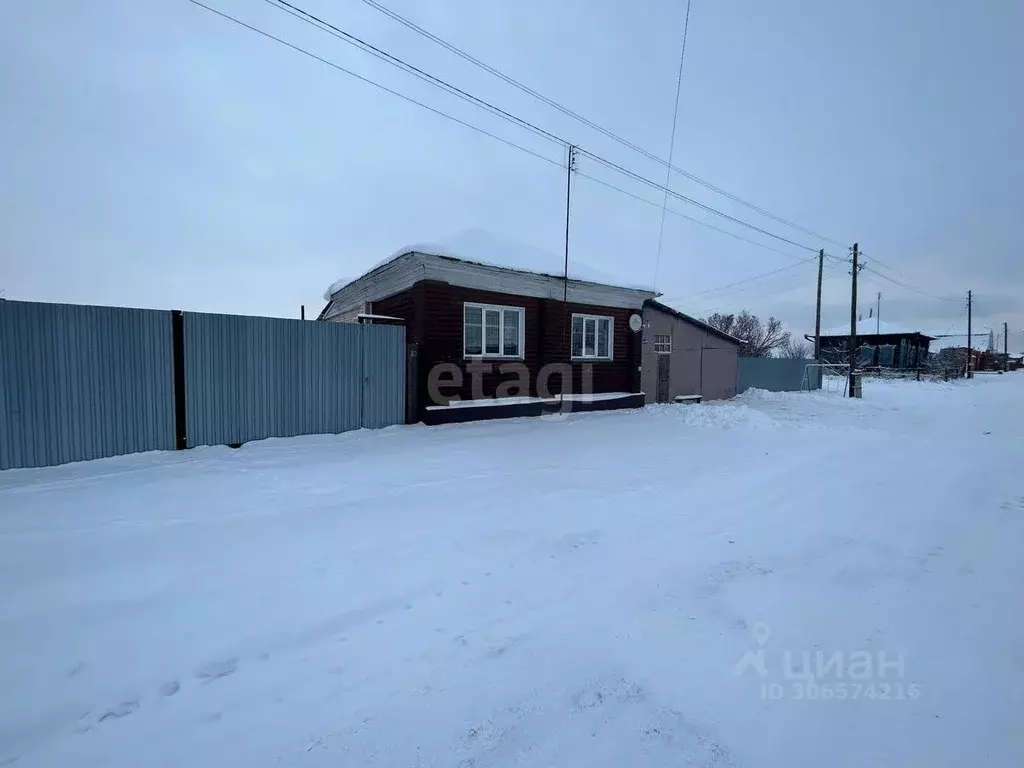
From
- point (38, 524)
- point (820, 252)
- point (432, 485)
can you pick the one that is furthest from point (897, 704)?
point (820, 252)

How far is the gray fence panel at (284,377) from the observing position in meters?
7.74

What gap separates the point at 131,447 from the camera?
7102 millimetres

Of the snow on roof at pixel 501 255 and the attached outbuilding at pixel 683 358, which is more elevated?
the snow on roof at pixel 501 255

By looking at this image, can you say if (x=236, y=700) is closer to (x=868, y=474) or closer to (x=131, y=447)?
(x=131, y=447)

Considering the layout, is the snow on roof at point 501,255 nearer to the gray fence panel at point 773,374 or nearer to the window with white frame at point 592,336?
the window with white frame at point 592,336

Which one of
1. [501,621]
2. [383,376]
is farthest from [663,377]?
[501,621]

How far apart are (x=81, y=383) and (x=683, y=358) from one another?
17.8 metres

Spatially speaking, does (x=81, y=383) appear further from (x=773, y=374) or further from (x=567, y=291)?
(x=773, y=374)

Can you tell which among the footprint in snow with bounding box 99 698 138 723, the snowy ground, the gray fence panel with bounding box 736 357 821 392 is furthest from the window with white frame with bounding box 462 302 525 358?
the gray fence panel with bounding box 736 357 821 392

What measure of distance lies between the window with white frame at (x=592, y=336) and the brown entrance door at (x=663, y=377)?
3368 millimetres

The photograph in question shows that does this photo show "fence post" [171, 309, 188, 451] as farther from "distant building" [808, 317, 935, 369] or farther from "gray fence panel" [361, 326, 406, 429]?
"distant building" [808, 317, 935, 369]

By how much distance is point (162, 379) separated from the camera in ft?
24.1

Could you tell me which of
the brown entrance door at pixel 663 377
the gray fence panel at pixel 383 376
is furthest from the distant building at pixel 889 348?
the gray fence panel at pixel 383 376

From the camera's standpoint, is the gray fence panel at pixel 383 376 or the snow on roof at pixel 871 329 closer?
the gray fence panel at pixel 383 376
